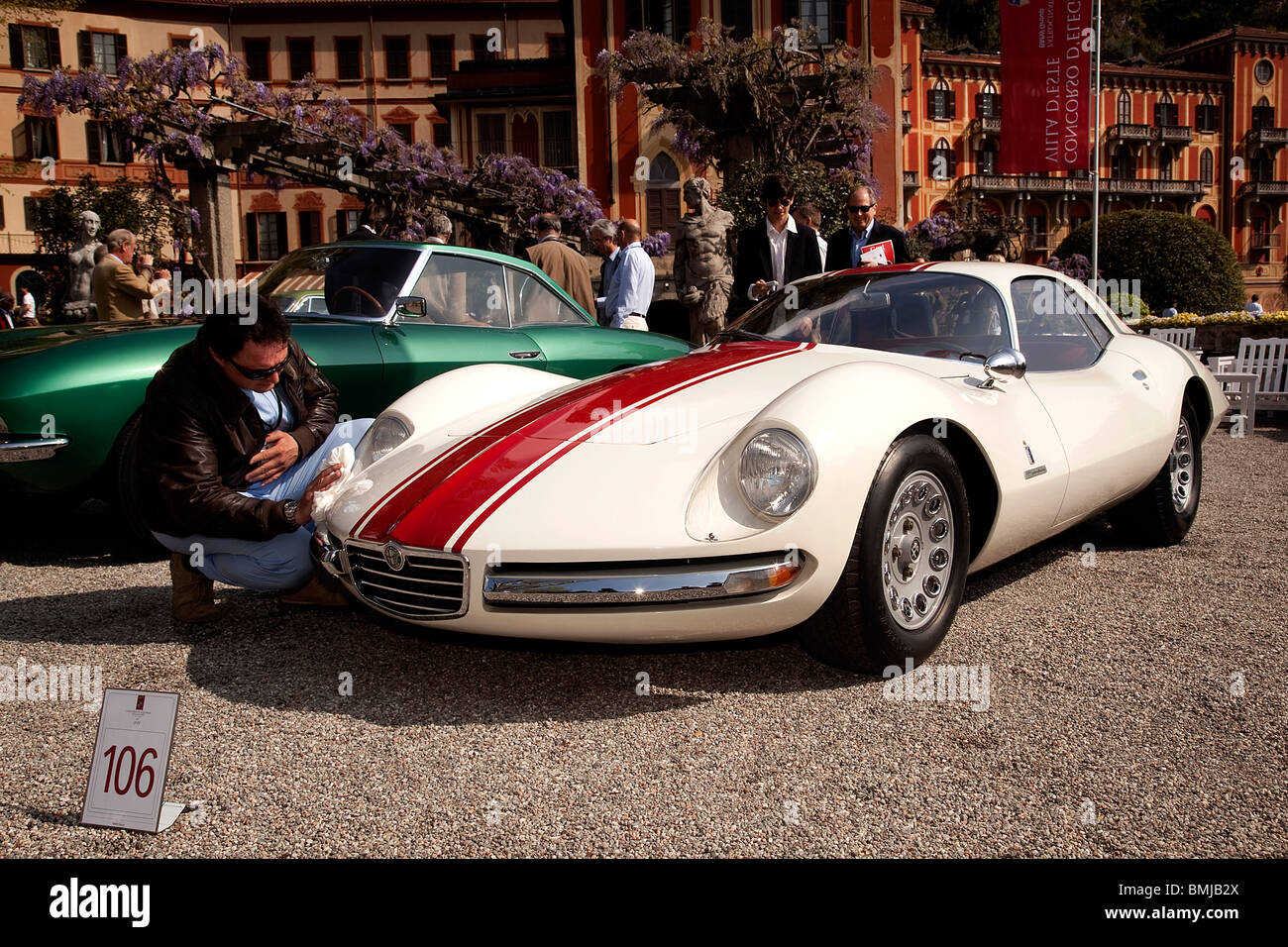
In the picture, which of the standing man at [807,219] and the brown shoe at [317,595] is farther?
the standing man at [807,219]

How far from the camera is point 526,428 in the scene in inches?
134

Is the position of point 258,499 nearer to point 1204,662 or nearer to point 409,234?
point 1204,662

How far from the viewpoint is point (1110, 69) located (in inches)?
2172

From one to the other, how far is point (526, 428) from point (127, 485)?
74.4 inches

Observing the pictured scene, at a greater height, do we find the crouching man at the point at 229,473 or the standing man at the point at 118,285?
the standing man at the point at 118,285

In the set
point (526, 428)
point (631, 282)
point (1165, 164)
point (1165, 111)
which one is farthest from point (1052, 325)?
point (1165, 164)

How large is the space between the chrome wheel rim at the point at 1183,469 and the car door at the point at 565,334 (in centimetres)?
260

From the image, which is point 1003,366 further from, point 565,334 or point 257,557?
point 565,334

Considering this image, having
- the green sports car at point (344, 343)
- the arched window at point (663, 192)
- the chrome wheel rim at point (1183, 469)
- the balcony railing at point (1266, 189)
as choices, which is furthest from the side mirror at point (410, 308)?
the balcony railing at point (1266, 189)

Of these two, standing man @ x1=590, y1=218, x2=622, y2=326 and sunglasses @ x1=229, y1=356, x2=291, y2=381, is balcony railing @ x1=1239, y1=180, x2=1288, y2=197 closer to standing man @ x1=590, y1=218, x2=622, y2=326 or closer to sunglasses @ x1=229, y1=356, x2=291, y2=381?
standing man @ x1=590, y1=218, x2=622, y2=326

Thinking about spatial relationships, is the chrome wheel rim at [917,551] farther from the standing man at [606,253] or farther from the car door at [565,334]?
the standing man at [606,253]

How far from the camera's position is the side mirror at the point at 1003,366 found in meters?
3.54
